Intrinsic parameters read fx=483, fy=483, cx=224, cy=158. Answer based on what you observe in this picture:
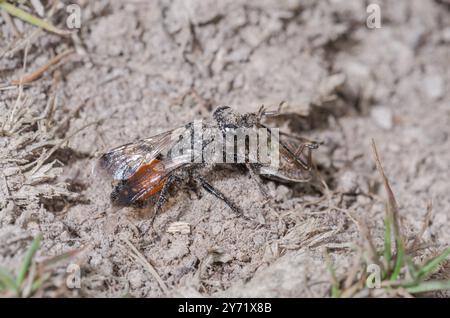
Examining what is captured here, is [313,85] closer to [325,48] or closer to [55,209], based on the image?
[325,48]

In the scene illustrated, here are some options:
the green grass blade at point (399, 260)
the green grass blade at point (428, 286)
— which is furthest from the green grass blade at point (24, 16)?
the green grass blade at point (428, 286)

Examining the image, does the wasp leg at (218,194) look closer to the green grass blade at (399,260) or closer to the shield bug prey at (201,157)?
the shield bug prey at (201,157)

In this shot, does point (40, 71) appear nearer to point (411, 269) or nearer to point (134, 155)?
point (134, 155)

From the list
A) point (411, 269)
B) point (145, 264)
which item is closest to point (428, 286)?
point (411, 269)

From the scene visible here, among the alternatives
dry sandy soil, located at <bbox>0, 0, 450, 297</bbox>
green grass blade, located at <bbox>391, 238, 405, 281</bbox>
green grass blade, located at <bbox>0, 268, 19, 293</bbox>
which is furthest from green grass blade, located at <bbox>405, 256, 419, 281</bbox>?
green grass blade, located at <bbox>0, 268, 19, 293</bbox>

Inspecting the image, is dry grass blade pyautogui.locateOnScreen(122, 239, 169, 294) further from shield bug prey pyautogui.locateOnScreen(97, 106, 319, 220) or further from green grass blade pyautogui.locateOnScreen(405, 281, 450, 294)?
green grass blade pyautogui.locateOnScreen(405, 281, 450, 294)

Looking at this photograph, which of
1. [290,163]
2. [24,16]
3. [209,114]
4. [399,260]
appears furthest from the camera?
[209,114]
